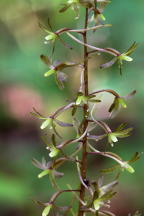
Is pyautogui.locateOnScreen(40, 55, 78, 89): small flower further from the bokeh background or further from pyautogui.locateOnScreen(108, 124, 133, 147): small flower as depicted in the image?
the bokeh background

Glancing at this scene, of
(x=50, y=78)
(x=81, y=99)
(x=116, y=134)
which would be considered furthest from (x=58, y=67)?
(x=50, y=78)

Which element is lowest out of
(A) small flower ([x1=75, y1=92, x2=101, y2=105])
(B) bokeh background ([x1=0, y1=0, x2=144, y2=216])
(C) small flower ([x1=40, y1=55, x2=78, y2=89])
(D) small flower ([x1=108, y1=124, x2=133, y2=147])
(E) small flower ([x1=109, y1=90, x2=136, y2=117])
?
(B) bokeh background ([x1=0, y1=0, x2=144, y2=216])

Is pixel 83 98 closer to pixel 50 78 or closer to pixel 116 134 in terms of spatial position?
pixel 116 134

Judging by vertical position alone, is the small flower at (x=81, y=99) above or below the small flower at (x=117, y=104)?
above

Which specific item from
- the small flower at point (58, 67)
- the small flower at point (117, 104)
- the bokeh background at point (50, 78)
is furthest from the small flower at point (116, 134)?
the bokeh background at point (50, 78)

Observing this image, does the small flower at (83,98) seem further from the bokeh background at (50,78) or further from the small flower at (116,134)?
the bokeh background at (50,78)

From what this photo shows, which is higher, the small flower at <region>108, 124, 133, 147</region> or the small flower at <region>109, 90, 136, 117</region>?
the small flower at <region>109, 90, 136, 117</region>

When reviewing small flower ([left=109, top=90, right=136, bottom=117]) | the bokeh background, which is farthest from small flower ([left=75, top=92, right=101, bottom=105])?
the bokeh background

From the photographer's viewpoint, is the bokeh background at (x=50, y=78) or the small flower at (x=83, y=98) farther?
the bokeh background at (x=50, y=78)
